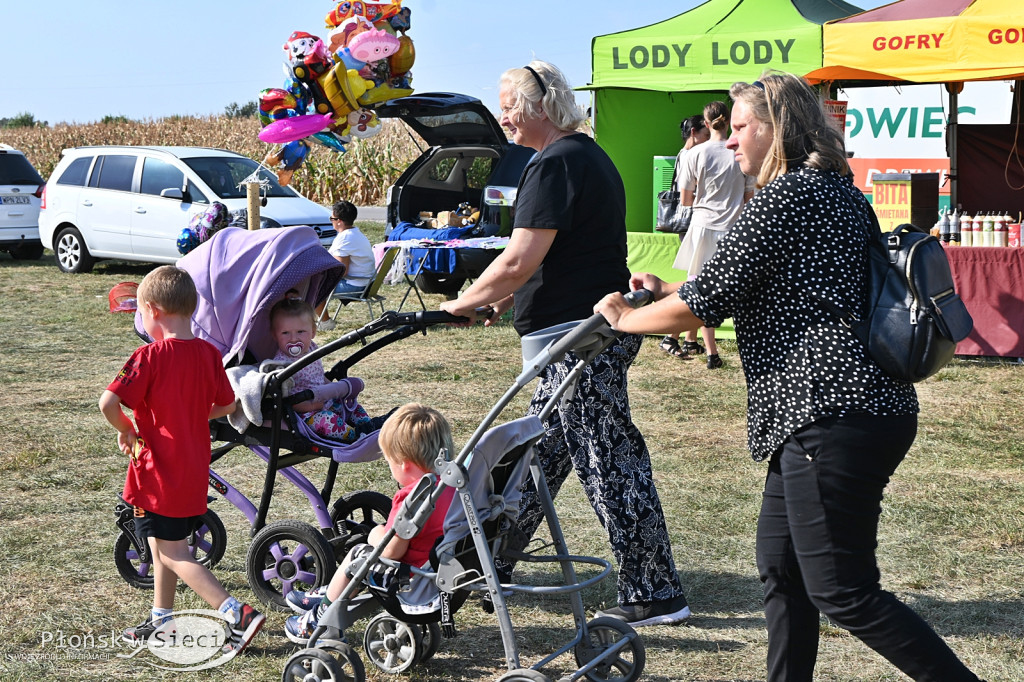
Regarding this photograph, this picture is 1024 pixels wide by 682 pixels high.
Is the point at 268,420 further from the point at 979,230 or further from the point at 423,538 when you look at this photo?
the point at 979,230

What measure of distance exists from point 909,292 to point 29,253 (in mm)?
17623

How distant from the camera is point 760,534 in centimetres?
302

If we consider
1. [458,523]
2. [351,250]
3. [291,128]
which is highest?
[291,128]

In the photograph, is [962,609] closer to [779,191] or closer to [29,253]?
[779,191]

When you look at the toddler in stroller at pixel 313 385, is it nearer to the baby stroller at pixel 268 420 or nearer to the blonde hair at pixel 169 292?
the baby stroller at pixel 268 420

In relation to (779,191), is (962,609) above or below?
below

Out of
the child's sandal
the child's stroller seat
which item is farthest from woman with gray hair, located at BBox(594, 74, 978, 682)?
the child's sandal

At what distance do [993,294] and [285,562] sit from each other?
7008 mm

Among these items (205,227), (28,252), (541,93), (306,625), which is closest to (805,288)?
(541,93)

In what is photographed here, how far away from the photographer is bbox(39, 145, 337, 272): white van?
47.9 feet

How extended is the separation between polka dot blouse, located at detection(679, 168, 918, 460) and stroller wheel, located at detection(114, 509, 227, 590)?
8.09 feet

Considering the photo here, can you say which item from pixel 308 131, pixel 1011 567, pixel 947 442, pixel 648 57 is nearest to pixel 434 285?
pixel 308 131

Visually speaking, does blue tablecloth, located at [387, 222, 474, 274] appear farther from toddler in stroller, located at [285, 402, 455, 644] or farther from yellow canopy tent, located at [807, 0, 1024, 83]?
toddler in stroller, located at [285, 402, 455, 644]

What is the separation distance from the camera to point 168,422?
3717 mm
